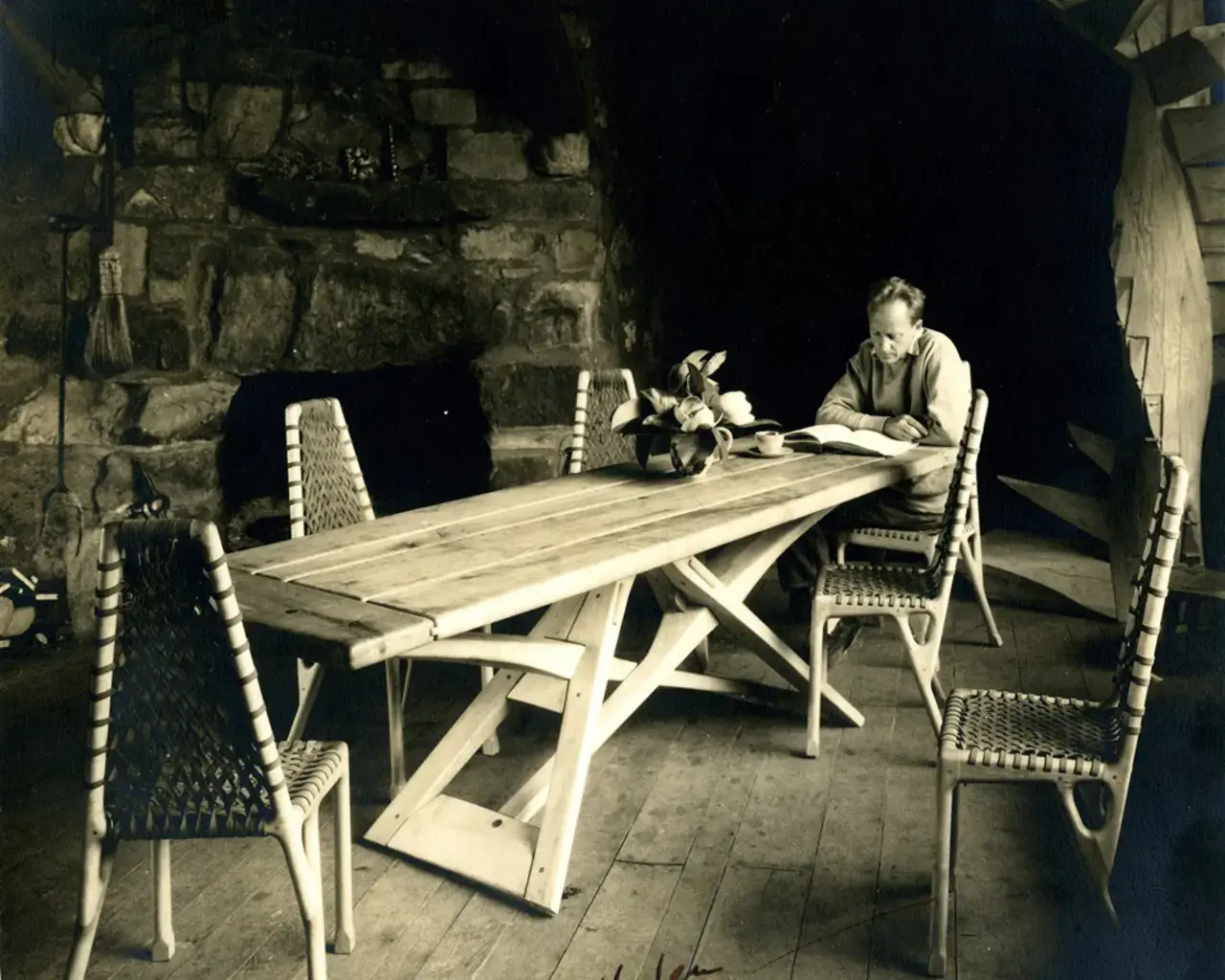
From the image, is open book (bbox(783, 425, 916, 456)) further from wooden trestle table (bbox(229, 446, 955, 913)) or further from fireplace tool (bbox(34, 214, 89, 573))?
fireplace tool (bbox(34, 214, 89, 573))

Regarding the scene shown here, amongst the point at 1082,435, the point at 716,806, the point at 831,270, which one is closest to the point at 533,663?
the point at 716,806

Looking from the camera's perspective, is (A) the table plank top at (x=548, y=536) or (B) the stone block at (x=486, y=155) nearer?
(A) the table plank top at (x=548, y=536)

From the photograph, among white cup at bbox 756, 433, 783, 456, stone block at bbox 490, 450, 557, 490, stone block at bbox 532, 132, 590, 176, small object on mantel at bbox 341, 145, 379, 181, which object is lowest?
stone block at bbox 490, 450, 557, 490

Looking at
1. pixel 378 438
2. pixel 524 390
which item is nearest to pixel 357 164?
pixel 524 390

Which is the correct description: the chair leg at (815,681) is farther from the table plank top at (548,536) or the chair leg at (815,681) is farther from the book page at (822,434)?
the book page at (822,434)

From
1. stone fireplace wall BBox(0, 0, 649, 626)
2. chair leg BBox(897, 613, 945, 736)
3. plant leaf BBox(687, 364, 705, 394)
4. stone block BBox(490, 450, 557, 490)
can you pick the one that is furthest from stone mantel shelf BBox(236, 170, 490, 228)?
chair leg BBox(897, 613, 945, 736)

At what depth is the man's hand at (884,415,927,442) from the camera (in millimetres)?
3756

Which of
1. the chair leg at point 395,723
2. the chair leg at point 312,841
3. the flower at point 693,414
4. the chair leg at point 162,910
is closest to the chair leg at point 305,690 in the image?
the chair leg at point 395,723

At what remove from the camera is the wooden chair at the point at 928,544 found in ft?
12.5

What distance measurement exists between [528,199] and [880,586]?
1954 millimetres

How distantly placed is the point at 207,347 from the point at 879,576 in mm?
2426

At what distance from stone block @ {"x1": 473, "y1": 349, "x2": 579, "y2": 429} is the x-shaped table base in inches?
52.1

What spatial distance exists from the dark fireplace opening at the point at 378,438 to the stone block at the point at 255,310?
0.19 m

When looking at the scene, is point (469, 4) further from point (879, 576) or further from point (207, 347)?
point (879, 576)
